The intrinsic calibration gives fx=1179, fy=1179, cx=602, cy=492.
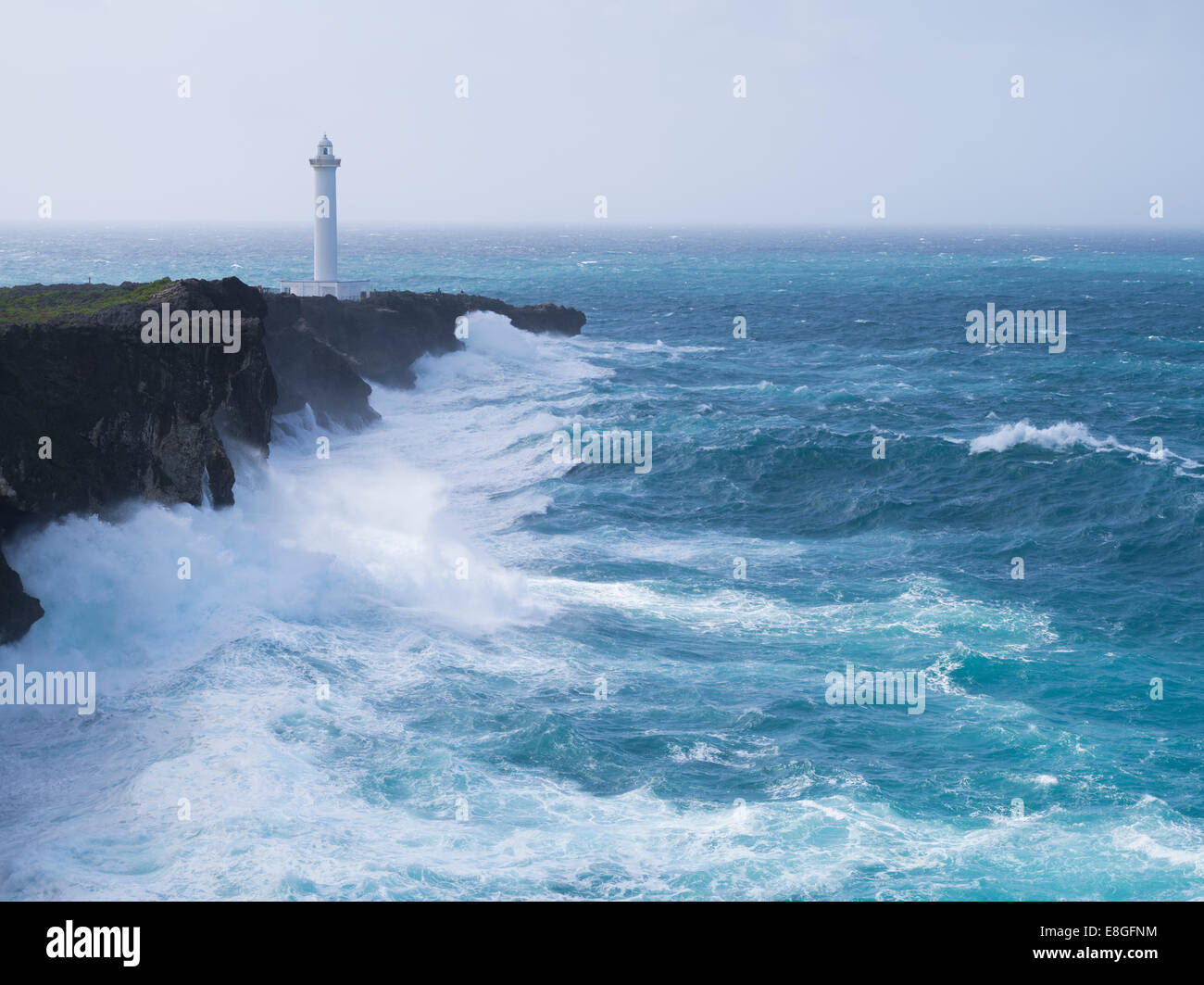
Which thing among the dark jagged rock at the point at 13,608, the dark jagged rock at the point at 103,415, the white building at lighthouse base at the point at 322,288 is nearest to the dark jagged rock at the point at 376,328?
the white building at lighthouse base at the point at 322,288

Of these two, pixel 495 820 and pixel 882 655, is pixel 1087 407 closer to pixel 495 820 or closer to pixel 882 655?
pixel 882 655

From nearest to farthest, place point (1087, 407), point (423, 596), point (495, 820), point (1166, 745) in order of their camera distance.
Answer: point (495, 820), point (1166, 745), point (423, 596), point (1087, 407)

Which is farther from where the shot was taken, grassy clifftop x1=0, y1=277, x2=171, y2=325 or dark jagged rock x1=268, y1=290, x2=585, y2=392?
dark jagged rock x1=268, y1=290, x2=585, y2=392

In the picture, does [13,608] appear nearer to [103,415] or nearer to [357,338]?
[103,415]

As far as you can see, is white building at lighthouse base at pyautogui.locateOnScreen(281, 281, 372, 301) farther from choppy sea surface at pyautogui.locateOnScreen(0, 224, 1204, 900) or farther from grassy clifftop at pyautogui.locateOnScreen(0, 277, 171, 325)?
grassy clifftop at pyautogui.locateOnScreen(0, 277, 171, 325)

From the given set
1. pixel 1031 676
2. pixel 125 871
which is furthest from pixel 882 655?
pixel 125 871

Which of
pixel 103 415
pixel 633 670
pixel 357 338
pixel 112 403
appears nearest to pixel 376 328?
pixel 357 338

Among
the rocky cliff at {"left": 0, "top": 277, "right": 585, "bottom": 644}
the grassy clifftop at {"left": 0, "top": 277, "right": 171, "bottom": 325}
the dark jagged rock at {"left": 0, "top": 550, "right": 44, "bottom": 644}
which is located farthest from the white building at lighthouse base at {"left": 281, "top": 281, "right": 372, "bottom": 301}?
the dark jagged rock at {"left": 0, "top": 550, "right": 44, "bottom": 644}
